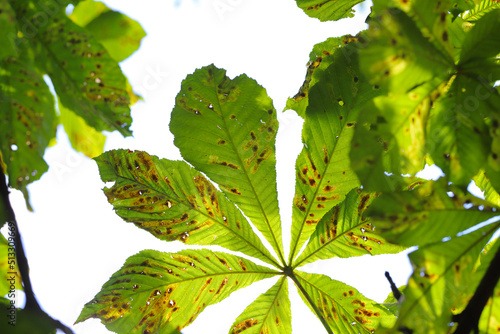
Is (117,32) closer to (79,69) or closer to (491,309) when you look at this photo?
(79,69)

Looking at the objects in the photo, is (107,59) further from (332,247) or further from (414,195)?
(332,247)

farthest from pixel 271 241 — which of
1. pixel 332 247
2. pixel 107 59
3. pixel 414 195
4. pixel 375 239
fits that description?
pixel 107 59

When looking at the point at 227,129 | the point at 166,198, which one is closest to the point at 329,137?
the point at 227,129

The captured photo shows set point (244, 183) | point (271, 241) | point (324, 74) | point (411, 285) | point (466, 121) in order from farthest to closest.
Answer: point (271, 241) < point (244, 183) < point (324, 74) < point (466, 121) < point (411, 285)

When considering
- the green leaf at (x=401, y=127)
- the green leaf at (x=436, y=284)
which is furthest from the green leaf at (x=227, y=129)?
the green leaf at (x=436, y=284)

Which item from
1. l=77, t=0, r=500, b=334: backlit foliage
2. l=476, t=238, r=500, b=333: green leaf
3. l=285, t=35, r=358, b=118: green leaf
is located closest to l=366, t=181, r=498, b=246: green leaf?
l=77, t=0, r=500, b=334: backlit foliage
